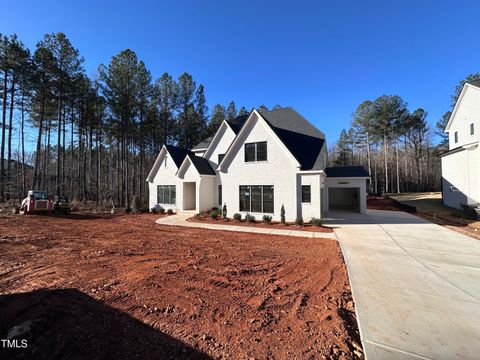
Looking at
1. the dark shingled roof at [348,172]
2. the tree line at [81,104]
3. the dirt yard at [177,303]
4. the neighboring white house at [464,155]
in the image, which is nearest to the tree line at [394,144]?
the neighboring white house at [464,155]

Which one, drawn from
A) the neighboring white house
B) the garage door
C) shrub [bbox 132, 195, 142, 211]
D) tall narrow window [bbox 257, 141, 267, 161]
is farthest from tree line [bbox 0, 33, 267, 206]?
the neighboring white house

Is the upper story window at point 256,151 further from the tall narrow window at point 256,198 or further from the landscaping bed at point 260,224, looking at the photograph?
the landscaping bed at point 260,224

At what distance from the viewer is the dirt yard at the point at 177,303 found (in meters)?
2.99

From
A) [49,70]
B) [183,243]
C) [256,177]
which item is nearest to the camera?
[183,243]

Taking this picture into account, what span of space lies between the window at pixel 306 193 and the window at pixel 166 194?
12.4 m

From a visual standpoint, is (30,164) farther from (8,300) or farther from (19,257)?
(8,300)

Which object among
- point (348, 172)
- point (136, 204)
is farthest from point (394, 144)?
point (136, 204)

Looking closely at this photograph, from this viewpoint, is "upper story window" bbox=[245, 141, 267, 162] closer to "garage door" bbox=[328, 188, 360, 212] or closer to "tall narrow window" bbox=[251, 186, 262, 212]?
"tall narrow window" bbox=[251, 186, 262, 212]

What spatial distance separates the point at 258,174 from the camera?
1508cm

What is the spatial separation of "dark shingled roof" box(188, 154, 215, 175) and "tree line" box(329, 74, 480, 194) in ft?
115

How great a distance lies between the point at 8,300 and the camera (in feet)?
14.1

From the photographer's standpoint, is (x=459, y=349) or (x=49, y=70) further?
(x=49, y=70)

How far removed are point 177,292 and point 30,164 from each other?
51.2 metres

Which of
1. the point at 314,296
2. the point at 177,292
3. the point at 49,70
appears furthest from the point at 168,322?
the point at 49,70
